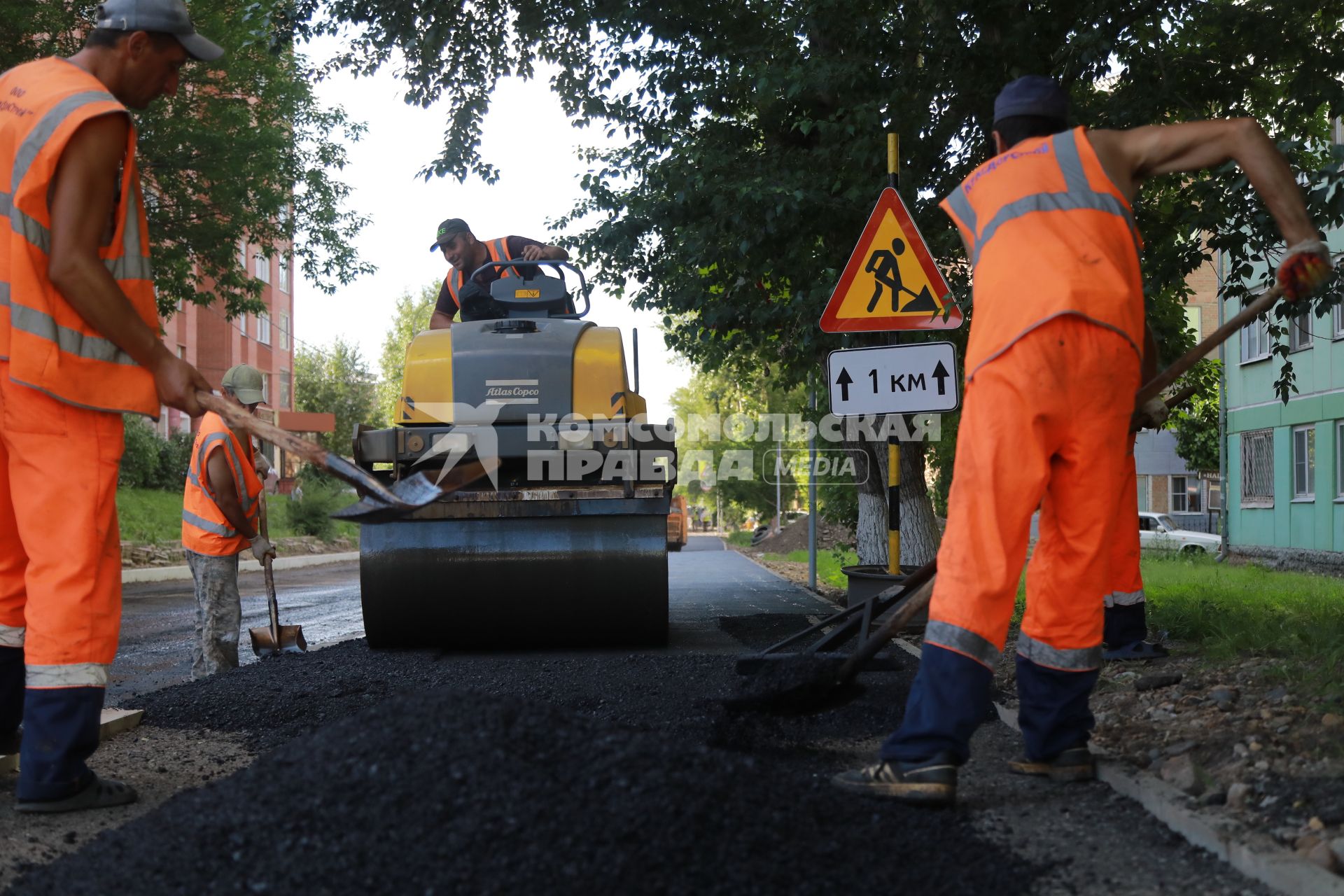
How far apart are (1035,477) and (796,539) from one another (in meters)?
30.9

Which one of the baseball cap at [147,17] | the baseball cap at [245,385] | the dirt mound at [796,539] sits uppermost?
the baseball cap at [147,17]

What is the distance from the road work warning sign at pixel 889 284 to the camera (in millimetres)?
6984

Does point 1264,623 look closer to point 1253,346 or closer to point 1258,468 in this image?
point 1258,468

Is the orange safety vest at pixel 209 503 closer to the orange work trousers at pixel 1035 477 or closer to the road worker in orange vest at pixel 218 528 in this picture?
the road worker in orange vest at pixel 218 528

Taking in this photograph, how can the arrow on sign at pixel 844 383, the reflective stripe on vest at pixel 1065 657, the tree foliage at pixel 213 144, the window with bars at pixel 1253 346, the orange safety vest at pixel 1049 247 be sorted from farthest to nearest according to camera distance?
the window with bars at pixel 1253 346 → the tree foliage at pixel 213 144 → the arrow on sign at pixel 844 383 → the reflective stripe on vest at pixel 1065 657 → the orange safety vest at pixel 1049 247

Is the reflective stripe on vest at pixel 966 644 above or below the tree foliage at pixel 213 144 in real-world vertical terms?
A: below

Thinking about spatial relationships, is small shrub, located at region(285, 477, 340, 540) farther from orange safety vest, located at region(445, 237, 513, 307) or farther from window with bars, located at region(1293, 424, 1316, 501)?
orange safety vest, located at region(445, 237, 513, 307)

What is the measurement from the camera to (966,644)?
125 inches

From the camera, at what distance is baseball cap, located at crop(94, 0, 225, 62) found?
139 inches

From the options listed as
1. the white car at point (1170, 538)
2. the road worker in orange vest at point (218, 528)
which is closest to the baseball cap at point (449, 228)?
the road worker in orange vest at point (218, 528)

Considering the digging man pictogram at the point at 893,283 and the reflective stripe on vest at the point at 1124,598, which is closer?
the reflective stripe on vest at the point at 1124,598

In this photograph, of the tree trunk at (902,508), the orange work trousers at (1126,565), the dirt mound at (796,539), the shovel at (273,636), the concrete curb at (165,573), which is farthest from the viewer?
the dirt mound at (796,539)

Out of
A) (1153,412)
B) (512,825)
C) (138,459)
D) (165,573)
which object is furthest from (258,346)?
(512,825)

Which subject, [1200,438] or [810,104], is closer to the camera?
[810,104]
